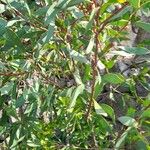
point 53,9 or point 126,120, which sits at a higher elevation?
point 53,9

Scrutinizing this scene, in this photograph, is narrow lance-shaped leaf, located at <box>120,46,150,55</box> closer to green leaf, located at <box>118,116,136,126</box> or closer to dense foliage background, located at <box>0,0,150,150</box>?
dense foliage background, located at <box>0,0,150,150</box>

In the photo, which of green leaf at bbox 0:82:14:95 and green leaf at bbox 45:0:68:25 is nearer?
green leaf at bbox 45:0:68:25

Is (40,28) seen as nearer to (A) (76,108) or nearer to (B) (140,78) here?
(A) (76,108)

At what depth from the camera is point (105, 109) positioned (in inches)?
44.3

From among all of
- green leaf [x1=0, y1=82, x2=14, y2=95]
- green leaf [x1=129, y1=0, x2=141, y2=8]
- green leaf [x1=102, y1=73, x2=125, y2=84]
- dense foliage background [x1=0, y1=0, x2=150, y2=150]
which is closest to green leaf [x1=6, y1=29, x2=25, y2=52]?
dense foliage background [x1=0, y1=0, x2=150, y2=150]

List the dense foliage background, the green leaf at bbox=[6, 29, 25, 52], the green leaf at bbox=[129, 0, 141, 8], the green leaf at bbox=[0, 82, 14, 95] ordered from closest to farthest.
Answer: the green leaf at bbox=[129, 0, 141, 8]
the dense foliage background
the green leaf at bbox=[6, 29, 25, 52]
the green leaf at bbox=[0, 82, 14, 95]

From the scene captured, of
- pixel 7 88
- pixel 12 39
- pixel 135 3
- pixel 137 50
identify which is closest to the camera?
pixel 135 3

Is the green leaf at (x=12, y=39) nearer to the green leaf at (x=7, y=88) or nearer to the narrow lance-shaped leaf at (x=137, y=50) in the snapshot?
the green leaf at (x=7, y=88)

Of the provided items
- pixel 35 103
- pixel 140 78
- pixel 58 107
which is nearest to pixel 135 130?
pixel 140 78

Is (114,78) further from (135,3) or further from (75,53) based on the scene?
(135,3)

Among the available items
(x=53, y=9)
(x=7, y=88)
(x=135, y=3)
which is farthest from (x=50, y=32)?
(x=7, y=88)

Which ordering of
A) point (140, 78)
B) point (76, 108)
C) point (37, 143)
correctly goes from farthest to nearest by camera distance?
point (37, 143) < point (140, 78) < point (76, 108)

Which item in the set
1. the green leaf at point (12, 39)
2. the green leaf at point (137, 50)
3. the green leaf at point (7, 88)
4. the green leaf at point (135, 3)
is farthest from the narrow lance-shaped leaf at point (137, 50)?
the green leaf at point (7, 88)

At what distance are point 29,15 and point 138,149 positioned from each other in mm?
469
